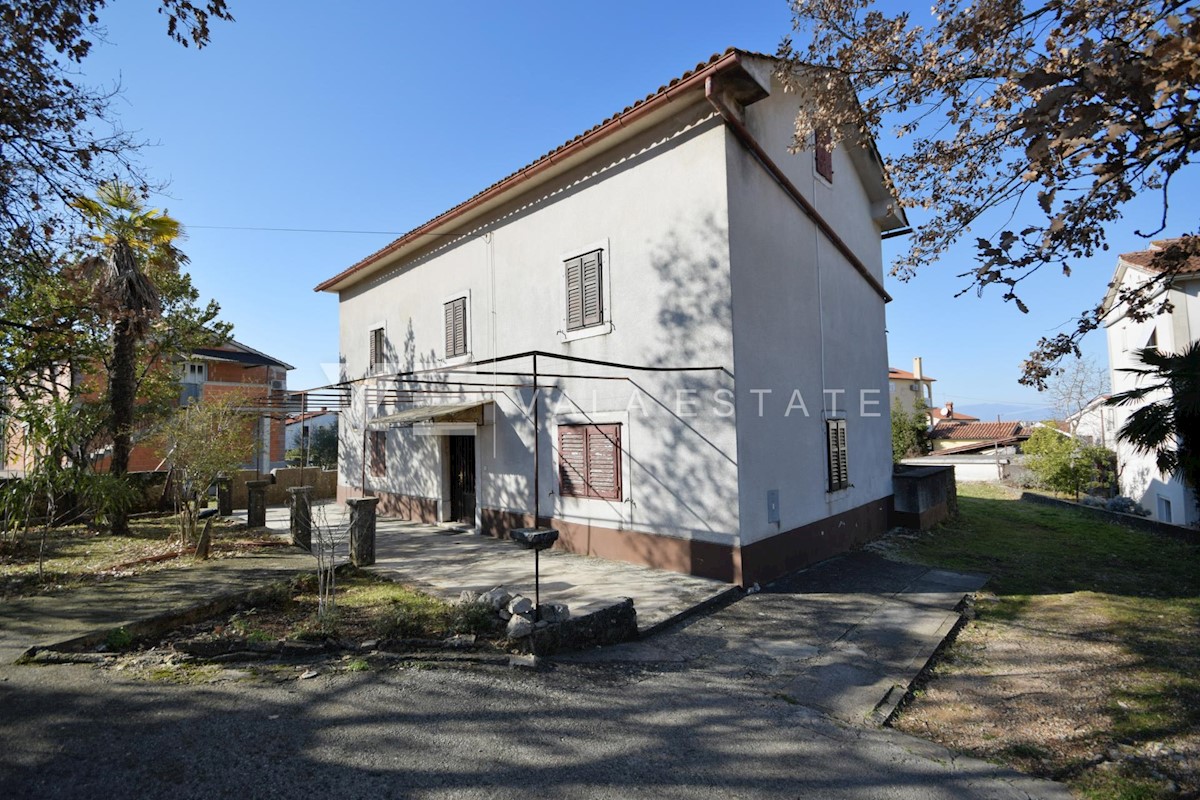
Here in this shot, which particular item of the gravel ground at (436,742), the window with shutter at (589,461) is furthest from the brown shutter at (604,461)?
the gravel ground at (436,742)

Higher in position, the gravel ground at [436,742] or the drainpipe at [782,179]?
the drainpipe at [782,179]

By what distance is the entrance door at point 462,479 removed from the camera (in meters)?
13.5

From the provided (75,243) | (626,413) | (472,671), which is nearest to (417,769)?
(472,671)

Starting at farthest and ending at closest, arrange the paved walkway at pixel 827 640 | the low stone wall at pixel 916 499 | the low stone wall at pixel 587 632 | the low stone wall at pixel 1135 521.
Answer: the low stone wall at pixel 916 499 < the low stone wall at pixel 1135 521 < the low stone wall at pixel 587 632 < the paved walkway at pixel 827 640

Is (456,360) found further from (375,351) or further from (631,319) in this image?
(631,319)

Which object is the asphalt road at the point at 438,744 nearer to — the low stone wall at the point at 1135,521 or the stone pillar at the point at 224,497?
the stone pillar at the point at 224,497

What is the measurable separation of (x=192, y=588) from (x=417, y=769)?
17.4 ft

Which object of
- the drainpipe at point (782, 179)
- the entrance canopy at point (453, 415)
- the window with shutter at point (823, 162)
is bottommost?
the entrance canopy at point (453, 415)

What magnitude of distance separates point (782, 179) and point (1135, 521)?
14732mm

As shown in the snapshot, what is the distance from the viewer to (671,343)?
9195 mm

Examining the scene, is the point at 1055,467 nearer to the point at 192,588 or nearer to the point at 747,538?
the point at 747,538

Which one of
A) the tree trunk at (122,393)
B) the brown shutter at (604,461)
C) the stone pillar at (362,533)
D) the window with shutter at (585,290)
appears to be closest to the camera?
the stone pillar at (362,533)

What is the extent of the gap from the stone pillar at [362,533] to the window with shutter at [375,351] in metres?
7.78

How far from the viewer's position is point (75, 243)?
27.7 feet
